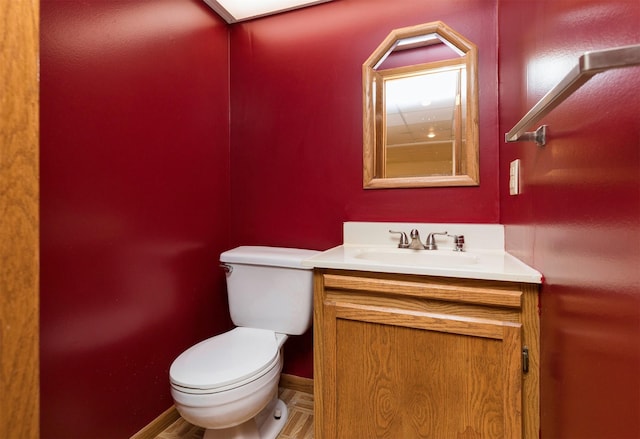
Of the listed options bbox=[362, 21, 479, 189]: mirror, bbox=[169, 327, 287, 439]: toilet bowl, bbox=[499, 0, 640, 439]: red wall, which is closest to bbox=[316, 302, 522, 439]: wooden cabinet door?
bbox=[499, 0, 640, 439]: red wall

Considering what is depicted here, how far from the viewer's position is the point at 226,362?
1.10 m

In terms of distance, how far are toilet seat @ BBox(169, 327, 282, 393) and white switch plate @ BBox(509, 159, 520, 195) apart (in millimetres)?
1092

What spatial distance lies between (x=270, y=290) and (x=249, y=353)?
0.28 meters

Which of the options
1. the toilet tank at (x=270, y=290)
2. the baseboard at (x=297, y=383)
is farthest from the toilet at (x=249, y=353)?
the baseboard at (x=297, y=383)

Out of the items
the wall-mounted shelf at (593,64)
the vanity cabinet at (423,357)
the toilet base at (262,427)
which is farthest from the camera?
the toilet base at (262,427)

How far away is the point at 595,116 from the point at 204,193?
151cm

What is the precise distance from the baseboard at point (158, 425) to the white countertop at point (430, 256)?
0.98 m

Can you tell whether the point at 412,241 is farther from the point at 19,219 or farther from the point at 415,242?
the point at 19,219

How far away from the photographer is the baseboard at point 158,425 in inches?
48.3

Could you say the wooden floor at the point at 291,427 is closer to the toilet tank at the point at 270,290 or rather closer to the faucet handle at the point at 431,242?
the toilet tank at the point at 270,290

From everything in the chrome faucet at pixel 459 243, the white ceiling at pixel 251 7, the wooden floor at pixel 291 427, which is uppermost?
the white ceiling at pixel 251 7

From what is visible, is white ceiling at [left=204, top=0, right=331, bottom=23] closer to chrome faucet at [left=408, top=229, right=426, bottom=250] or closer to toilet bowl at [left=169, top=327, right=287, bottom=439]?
chrome faucet at [left=408, top=229, right=426, bottom=250]

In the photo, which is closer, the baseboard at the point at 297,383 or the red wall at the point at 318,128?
the red wall at the point at 318,128

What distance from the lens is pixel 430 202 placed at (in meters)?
1.40
